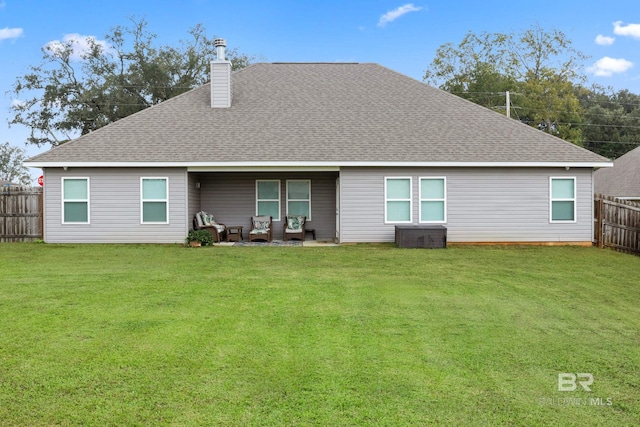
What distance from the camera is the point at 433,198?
588 inches

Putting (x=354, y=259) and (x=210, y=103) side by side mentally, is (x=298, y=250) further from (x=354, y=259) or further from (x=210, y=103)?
(x=210, y=103)

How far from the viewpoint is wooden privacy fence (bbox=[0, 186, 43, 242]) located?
51.4 ft

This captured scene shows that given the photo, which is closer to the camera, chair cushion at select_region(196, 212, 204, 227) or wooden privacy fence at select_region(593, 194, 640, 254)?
wooden privacy fence at select_region(593, 194, 640, 254)

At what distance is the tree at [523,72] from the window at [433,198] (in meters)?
23.9

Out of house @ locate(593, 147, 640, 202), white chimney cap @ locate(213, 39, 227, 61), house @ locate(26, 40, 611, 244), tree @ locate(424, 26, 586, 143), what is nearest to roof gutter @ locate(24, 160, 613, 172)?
house @ locate(26, 40, 611, 244)

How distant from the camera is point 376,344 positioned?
17.2 feet

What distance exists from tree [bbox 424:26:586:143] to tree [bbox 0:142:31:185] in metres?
54.6

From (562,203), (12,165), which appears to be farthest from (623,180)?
(12,165)

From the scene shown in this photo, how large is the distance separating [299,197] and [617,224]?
31.6 ft

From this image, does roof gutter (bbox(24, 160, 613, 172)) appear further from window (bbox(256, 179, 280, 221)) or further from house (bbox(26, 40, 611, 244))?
window (bbox(256, 179, 280, 221))

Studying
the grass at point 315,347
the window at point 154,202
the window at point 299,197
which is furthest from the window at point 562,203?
Result: the window at point 154,202

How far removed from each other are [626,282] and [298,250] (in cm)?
763

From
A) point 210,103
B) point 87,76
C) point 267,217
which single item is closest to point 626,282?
point 267,217

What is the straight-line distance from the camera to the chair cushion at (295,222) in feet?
52.7
